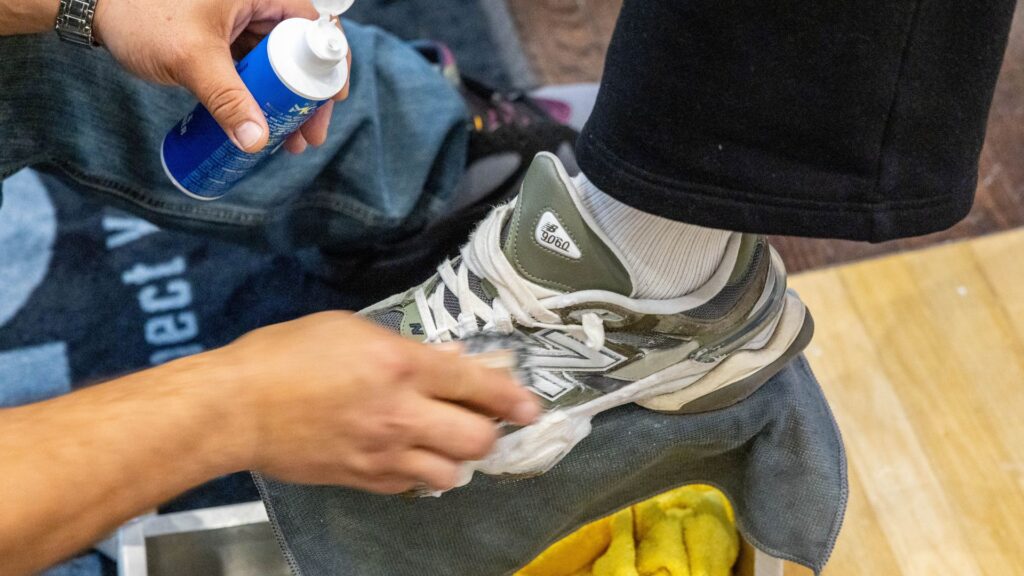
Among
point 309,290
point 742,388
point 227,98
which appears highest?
point 227,98

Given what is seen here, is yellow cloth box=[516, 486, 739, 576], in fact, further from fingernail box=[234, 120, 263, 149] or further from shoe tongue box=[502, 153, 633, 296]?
fingernail box=[234, 120, 263, 149]

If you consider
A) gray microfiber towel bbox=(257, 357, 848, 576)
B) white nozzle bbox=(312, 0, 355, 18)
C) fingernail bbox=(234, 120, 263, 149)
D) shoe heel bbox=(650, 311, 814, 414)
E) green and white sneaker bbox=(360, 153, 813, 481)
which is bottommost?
gray microfiber towel bbox=(257, 357, 848, 576)

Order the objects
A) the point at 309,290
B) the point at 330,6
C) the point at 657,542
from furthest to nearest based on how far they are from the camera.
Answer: the point at 309,290 < the point at 657,542 < the point at 330,6

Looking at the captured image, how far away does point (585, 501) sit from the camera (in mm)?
723

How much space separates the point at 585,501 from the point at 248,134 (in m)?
0.38

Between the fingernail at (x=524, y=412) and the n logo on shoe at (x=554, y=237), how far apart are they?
0.14 meters

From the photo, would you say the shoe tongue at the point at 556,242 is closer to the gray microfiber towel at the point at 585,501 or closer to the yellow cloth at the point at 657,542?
the gray microfiber towel at the point at 585,501

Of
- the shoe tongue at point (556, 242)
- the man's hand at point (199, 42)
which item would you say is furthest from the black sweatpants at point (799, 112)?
the man's hand at point (199, 42)

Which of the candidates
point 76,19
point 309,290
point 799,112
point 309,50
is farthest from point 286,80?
point 309,290

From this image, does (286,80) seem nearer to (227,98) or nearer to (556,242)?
(227,98)

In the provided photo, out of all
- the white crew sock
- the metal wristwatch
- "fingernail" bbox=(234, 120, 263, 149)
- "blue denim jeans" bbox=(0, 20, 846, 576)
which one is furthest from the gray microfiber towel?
the metal wristwatch

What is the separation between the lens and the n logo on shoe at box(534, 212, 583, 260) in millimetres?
649

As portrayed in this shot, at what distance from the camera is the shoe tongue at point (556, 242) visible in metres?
0.65

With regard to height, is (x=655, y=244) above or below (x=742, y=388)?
above
